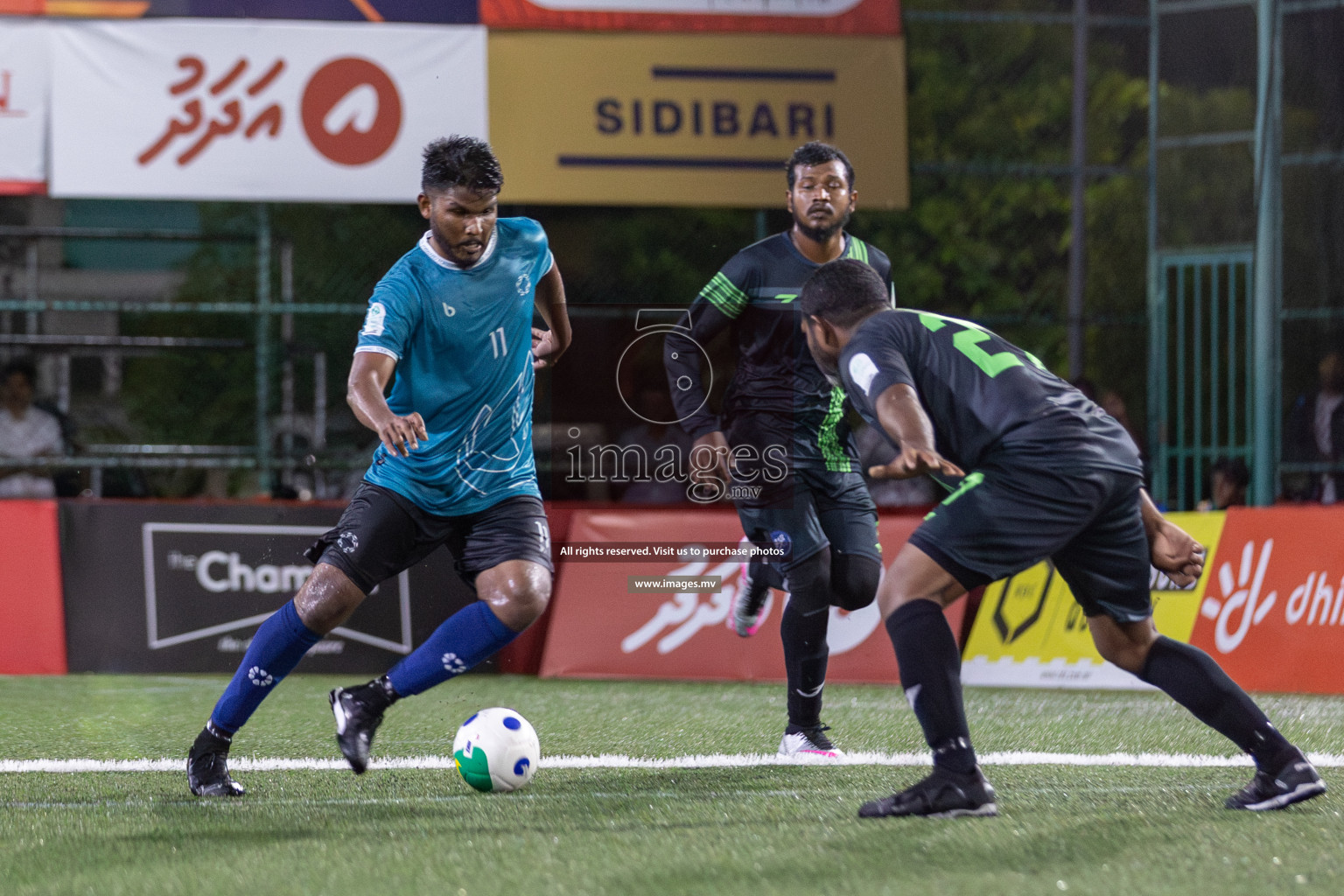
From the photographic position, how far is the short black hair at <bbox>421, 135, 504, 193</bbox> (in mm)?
4727

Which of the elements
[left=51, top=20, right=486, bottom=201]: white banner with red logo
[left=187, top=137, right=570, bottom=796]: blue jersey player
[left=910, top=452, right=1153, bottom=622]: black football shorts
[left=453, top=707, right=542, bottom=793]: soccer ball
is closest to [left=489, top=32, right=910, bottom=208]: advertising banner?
[left=51, top=20, right=486, bottom=201]: white banner with red logo

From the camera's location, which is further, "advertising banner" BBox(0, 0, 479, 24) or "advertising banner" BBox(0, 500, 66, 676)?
"advertising banner" BBox(0, 0, 479, 24)

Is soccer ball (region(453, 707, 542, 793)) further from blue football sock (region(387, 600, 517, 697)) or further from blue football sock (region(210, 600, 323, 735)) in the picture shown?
blue football sock (region(210, 600, 323, 735))

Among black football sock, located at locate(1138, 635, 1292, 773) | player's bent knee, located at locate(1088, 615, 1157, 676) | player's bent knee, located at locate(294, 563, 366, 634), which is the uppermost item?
player's bent knee, located at locate(294, 563, 366, 634)

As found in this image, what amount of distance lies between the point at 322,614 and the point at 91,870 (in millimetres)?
1186

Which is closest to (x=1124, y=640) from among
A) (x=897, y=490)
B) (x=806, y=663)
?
(x=806, y=663)

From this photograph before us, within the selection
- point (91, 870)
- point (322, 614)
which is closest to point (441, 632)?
point (322, 614)

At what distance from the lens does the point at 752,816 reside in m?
4.39

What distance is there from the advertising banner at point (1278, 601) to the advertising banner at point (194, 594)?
4406 mm

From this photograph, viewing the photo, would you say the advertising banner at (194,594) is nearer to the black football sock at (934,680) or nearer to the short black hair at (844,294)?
the short black hair at (844,294)

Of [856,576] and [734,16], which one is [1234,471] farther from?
[856,576]

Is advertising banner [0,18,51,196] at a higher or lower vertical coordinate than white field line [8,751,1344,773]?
higher

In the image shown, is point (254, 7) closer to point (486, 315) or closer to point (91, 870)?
point (486, 315)

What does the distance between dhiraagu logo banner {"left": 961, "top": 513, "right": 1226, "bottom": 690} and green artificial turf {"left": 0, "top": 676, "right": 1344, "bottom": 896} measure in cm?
205
